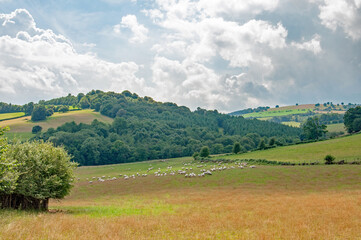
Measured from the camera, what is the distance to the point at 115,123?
192 metres

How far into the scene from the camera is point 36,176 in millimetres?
26406

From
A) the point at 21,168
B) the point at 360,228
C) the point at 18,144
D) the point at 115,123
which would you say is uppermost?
the point at 115,123

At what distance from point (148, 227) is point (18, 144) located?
1956cm

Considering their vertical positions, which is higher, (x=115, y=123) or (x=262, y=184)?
(x=115, y=123)

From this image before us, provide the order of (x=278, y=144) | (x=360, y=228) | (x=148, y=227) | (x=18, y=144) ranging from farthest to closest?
(x=278, y=144)
(x=18, y=144)
(x=148, y=227)
(x=360, y=228)

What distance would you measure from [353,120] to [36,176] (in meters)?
141

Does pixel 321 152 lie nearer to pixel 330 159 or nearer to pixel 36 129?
pixel 330 159

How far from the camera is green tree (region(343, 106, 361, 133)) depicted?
119 meters

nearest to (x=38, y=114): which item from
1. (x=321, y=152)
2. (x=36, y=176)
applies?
(x=36, y=176)

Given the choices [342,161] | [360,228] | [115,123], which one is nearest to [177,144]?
[115,123]

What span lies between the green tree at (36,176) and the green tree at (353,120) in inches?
5223

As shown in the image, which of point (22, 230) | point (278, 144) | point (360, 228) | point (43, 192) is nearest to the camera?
point (22, 230)

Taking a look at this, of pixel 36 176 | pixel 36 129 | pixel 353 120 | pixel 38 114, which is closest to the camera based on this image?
pixel 36 176

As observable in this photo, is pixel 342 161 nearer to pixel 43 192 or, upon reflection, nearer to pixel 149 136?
pixel 43 192
